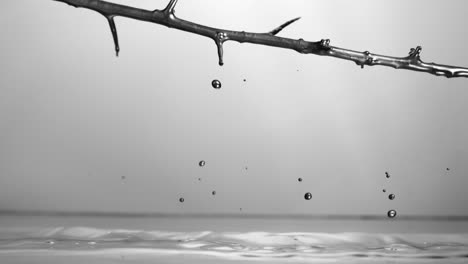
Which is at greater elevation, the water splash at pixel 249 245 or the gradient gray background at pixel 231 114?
the gradient gray background at pixel 231 114

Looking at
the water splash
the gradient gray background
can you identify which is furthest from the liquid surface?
the gradient gray background

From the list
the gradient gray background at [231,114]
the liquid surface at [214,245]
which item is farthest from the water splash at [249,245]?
the gradient gray background at [231,114]

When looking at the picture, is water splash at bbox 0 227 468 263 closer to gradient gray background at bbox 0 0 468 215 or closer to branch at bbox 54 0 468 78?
branch at bbox 54 0 468 78

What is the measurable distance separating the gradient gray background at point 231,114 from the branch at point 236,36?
0.84 meters

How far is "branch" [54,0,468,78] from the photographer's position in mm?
777

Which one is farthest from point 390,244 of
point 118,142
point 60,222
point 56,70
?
point 56,70

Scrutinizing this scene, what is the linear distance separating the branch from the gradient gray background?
33.0 inches

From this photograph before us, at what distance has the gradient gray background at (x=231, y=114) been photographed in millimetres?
1727

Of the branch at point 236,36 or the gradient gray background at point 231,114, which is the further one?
the gradient gray background at point 231,114

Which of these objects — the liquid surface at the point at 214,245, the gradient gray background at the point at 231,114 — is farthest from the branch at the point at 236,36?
the gradient gray background at the point at 231,114

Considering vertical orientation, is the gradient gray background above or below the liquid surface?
above

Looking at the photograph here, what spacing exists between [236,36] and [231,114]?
37.7 inches

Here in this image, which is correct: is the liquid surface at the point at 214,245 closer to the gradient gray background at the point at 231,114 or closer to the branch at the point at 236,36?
the branch at the point at 236,36

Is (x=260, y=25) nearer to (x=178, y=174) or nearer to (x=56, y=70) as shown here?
(x=178, y=174)
